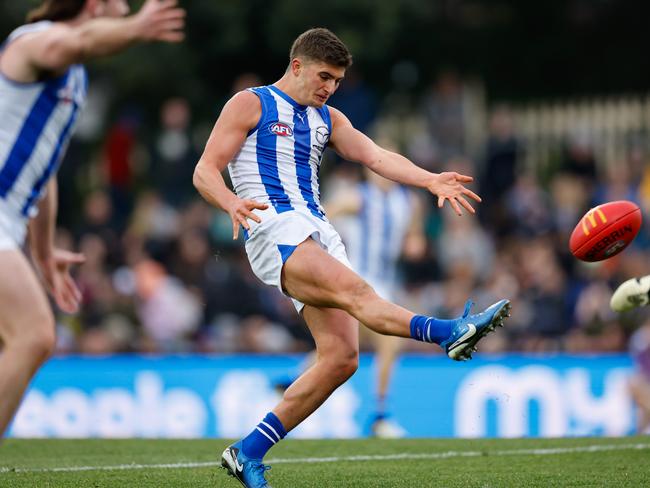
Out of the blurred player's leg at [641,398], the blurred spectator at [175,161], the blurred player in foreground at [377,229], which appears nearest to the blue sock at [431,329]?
the blurred player in foreground at [377,229]

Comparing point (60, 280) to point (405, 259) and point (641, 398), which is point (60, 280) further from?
point (405, 259)

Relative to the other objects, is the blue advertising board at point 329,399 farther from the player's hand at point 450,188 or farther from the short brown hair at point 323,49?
the short brown hair at point 323,49

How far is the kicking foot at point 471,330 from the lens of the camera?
6.21m

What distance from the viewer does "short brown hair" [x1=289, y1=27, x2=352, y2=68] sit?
7023mm

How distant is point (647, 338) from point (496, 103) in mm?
7737

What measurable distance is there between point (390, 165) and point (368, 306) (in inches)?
43.8

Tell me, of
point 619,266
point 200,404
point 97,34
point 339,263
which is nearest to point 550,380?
point 619,266

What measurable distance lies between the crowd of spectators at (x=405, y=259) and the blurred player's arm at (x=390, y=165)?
802 centimetres

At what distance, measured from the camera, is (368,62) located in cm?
1953

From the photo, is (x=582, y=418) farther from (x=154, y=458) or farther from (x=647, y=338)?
(x=154, y=458)

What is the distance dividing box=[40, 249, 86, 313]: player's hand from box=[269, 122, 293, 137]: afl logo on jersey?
4.33 feet

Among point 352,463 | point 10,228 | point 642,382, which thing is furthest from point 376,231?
point 10,228

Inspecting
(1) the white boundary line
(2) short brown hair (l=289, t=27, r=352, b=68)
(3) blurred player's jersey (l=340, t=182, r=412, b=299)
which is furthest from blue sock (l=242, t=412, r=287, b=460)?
(3) blurred player's jersey (l=340, t=182, r=412, b=299)

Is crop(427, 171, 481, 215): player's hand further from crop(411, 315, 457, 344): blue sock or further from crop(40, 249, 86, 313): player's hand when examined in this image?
crop(40, 249, 86, 313): player's hand
